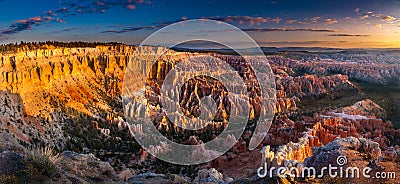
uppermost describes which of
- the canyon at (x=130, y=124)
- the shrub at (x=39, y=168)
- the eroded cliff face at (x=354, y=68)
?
the eroded cliff face at (x=354, y=68)

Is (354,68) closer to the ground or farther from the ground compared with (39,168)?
farther from the ground

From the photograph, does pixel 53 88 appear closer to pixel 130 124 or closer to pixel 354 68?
pixel 130 124

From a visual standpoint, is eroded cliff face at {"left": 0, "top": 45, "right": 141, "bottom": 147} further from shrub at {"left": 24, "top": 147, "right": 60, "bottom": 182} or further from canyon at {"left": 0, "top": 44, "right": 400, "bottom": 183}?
shrub at {"left": 24, "top": 147, "right": 60, "bottom": 182}

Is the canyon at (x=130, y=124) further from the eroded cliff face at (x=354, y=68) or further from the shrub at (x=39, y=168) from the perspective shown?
the eroded cliff face at (x=354, y=68)

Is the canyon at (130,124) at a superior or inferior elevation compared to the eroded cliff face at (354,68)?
inferior

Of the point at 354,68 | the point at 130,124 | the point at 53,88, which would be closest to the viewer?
the point at 53,88

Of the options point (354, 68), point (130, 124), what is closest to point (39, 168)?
point (130, 124)

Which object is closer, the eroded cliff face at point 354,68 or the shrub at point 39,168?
the shrub at point 39,168

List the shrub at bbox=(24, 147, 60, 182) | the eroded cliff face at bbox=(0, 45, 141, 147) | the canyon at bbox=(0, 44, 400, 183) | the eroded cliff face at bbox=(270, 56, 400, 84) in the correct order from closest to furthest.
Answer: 1. the shrub at bbox=(24, 147, 60, 182)
2. the canyon at bbox=(0, 44, 400, 183)
3. the eroded cliff face at bbox=(0, 45, 141, 147)
4. the eroded cliff face at bbox=(270, 56, 400, 84)

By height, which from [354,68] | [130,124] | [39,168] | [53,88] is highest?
[354,68]

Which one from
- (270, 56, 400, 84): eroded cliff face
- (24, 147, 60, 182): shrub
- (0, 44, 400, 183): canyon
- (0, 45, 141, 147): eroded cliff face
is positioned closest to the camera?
(24, 147, 60, 182): shrub

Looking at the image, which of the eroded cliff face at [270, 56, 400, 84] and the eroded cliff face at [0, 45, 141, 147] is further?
the eroded cliff face at [270, 56, 400, 84]

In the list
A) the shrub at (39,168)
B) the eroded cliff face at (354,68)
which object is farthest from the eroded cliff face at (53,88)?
the eroded cliff face at (354,68)

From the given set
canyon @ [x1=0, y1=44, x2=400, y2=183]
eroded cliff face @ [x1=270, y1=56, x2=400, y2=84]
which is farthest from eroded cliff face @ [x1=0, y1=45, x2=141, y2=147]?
eroded cliff face @ [x1=270, y1=56, x2=400, y2=84]
